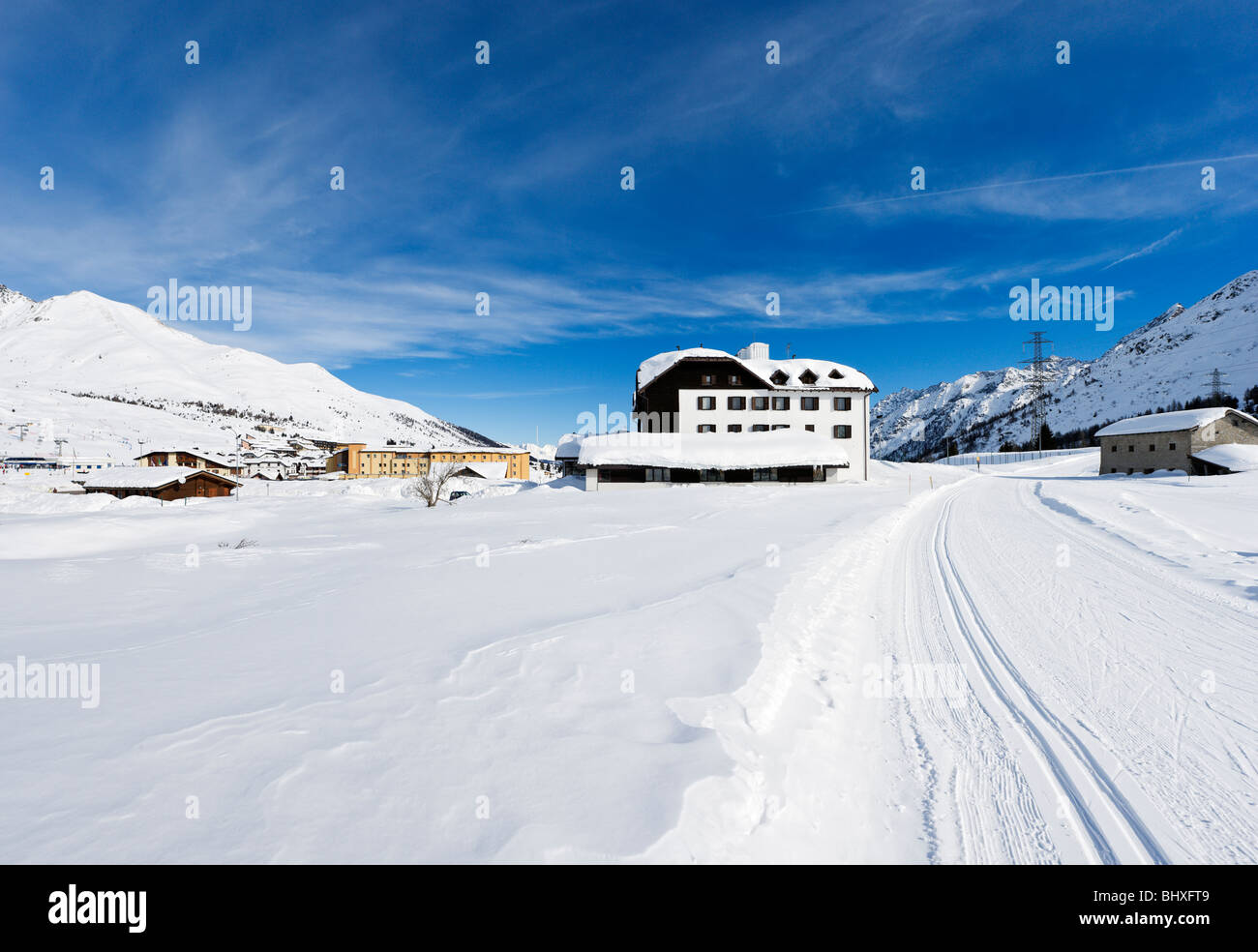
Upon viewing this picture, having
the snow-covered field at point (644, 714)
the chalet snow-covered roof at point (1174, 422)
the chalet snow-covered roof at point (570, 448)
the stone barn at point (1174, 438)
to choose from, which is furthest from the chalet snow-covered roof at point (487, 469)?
the chalet snow-covered roof at point (1174, 422)

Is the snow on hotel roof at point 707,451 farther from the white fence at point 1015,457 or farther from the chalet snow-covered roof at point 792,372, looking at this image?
the white fence at point 1015,457

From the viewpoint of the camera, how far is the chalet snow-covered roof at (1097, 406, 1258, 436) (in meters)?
46.1

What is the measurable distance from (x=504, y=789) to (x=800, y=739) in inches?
106

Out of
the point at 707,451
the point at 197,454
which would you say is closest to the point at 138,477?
the point at 197,454

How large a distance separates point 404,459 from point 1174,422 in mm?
133841

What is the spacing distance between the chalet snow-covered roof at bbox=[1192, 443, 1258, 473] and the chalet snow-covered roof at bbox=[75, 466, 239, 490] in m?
96.8

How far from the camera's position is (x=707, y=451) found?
41781 mm

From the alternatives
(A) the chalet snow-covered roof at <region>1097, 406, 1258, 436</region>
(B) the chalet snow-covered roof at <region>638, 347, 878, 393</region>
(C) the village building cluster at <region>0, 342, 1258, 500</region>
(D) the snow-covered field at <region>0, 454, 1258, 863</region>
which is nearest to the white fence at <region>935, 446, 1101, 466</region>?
(A) the chalet snow-covered roof at <region>1097, 406, 1258, 436</region>

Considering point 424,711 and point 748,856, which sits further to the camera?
point 424,711

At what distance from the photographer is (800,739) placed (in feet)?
15.5

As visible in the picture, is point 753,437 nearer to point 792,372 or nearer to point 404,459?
point 792,372
